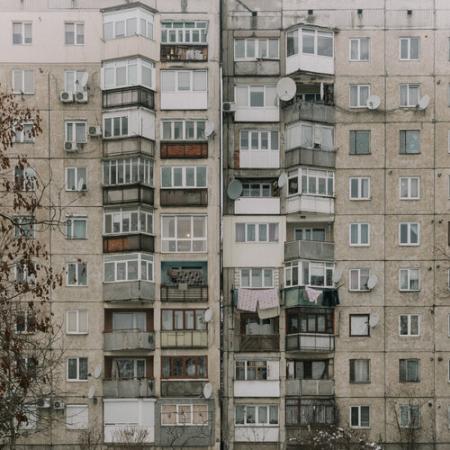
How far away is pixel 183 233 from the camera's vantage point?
63.1m

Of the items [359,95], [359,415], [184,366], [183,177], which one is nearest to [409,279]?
[359,415]

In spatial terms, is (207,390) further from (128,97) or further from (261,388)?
(128,97)

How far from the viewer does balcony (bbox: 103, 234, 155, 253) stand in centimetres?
6225

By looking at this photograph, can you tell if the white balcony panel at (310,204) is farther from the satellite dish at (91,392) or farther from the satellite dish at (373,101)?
the satellite dish at (91,392)

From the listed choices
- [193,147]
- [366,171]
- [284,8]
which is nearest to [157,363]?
[193,147]

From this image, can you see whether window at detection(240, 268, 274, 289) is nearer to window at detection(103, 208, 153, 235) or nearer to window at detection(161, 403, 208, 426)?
window at detection(103, 208, 153, 235)

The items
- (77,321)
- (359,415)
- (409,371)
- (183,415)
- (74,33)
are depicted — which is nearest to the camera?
(183,415)

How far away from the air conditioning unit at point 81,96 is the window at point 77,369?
1436cm

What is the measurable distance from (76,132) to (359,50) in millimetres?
16752

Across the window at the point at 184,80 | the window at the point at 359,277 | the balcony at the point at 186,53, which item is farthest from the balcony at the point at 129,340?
the balcony at the point at 186,53

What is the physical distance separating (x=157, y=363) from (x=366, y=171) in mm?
15950

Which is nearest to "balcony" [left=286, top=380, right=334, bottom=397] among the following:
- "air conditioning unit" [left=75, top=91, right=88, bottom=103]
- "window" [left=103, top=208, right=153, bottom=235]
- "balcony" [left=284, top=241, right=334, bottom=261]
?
"balcony" [left=284, top=241, right=334, bottom=261]

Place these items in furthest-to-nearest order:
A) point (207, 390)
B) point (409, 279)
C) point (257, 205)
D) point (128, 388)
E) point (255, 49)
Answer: point (255, 49) < point (257, 205) < point (409, 279) < point (207, 390) < point (128, 388)

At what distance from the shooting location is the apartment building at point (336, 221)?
62.8 meters
